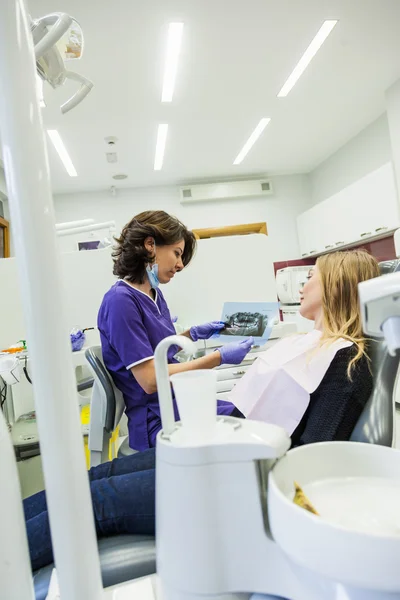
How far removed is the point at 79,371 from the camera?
245 centimetres

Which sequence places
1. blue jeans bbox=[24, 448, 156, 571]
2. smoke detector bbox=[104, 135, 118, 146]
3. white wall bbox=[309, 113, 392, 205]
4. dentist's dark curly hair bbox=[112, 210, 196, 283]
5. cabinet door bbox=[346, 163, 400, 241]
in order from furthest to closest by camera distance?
1. white wall bbox=[309, 113, 392, 205]
2. smoke detector bbox=[104, 135, 118, 146]
3. cabinet door bbox=[346, 163, 400, 241]
4. dentist's dark curly hair bbox=[112, 210, 196, 283]
5. blue jeans bbox=[24, 448, 156, 571]

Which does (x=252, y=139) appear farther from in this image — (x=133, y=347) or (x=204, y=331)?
(x=133, y=347)

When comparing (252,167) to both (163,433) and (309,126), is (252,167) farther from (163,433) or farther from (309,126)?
(163,433)

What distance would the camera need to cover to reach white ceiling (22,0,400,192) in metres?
2.64

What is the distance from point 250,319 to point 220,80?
9.23 ft

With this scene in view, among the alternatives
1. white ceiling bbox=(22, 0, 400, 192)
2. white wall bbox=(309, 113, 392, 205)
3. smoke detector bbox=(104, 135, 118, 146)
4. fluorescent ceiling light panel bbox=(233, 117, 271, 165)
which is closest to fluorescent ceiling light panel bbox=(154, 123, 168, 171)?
white ceiling bbox=(22, 0, 400, 192)

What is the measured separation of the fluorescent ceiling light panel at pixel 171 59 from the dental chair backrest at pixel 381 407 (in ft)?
8.87

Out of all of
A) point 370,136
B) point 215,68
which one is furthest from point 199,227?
point 215,68

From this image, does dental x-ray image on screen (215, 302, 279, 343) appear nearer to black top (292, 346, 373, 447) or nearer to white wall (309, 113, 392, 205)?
black top (292, 346, 373, 447)

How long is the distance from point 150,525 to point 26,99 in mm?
735

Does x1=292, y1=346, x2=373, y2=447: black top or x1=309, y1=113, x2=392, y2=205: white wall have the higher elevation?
x1=309, y1=113, x2=392, y2=205: white wall

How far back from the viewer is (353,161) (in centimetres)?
501

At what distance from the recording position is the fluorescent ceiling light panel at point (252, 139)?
4.25 metres

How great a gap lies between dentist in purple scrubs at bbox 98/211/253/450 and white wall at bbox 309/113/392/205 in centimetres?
378
